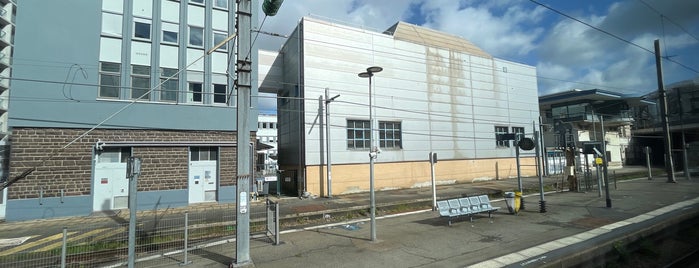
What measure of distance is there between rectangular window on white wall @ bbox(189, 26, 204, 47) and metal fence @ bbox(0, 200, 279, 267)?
32.8 ft

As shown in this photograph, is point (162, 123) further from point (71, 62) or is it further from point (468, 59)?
point (468, 59)

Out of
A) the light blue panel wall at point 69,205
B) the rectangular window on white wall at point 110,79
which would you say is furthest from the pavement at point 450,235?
the rectangular window on white wall at point 110,79

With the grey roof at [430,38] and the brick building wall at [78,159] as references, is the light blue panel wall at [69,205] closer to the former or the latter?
the brick building wall at [78,159]

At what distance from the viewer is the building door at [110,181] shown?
49.9ft

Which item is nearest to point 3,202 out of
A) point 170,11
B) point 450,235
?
point 170,11

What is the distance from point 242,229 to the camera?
6949mm

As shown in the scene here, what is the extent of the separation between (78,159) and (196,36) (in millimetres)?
8081

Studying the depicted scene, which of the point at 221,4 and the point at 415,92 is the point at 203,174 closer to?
the point at 221,4

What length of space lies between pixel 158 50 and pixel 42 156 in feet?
22.4

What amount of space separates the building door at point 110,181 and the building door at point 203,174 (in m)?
2.86

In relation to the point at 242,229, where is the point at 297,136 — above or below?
above

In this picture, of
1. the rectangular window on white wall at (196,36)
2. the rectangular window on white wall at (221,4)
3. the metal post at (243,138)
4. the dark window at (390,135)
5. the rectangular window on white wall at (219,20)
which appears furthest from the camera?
the dark window at (390,135)

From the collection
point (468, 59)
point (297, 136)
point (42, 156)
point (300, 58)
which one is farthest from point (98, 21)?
point (468, 59)

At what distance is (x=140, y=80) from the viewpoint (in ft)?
53.7
